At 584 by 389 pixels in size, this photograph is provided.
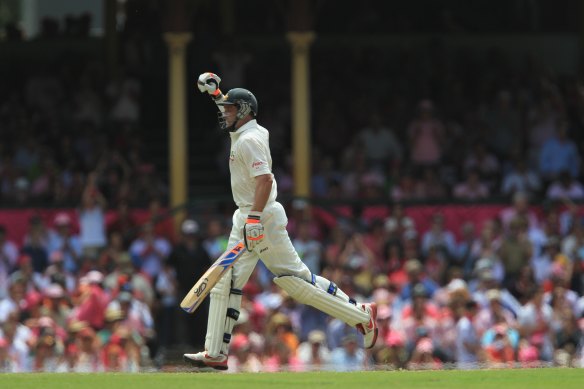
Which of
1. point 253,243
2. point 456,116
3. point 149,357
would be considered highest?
point 456,116

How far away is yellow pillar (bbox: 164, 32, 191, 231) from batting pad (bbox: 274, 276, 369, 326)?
877 centimetres

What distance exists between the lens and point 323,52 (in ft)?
81.5

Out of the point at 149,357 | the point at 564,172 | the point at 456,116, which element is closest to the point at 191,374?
the point at 149,357

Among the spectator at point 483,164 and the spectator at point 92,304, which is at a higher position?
the spectator at point 483,164

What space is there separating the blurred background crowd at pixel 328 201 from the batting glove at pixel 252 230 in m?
2.73

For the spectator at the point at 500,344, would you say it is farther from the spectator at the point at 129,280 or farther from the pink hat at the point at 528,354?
the spectator at the point at 129,280

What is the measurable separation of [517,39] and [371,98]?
3.29 metres

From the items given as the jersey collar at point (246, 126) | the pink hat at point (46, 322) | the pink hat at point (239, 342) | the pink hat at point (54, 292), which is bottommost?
the pink hat at point (239, 342)

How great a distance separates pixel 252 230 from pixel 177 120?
967cm

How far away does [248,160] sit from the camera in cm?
1189

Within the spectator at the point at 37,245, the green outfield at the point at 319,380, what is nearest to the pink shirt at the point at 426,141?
Answer: the spectator at the point at 37,245

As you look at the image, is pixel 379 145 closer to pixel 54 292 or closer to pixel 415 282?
pixel 415 282

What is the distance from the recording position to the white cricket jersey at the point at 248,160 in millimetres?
11875

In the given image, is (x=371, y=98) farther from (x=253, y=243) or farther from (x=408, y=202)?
(x=253, y=243)
